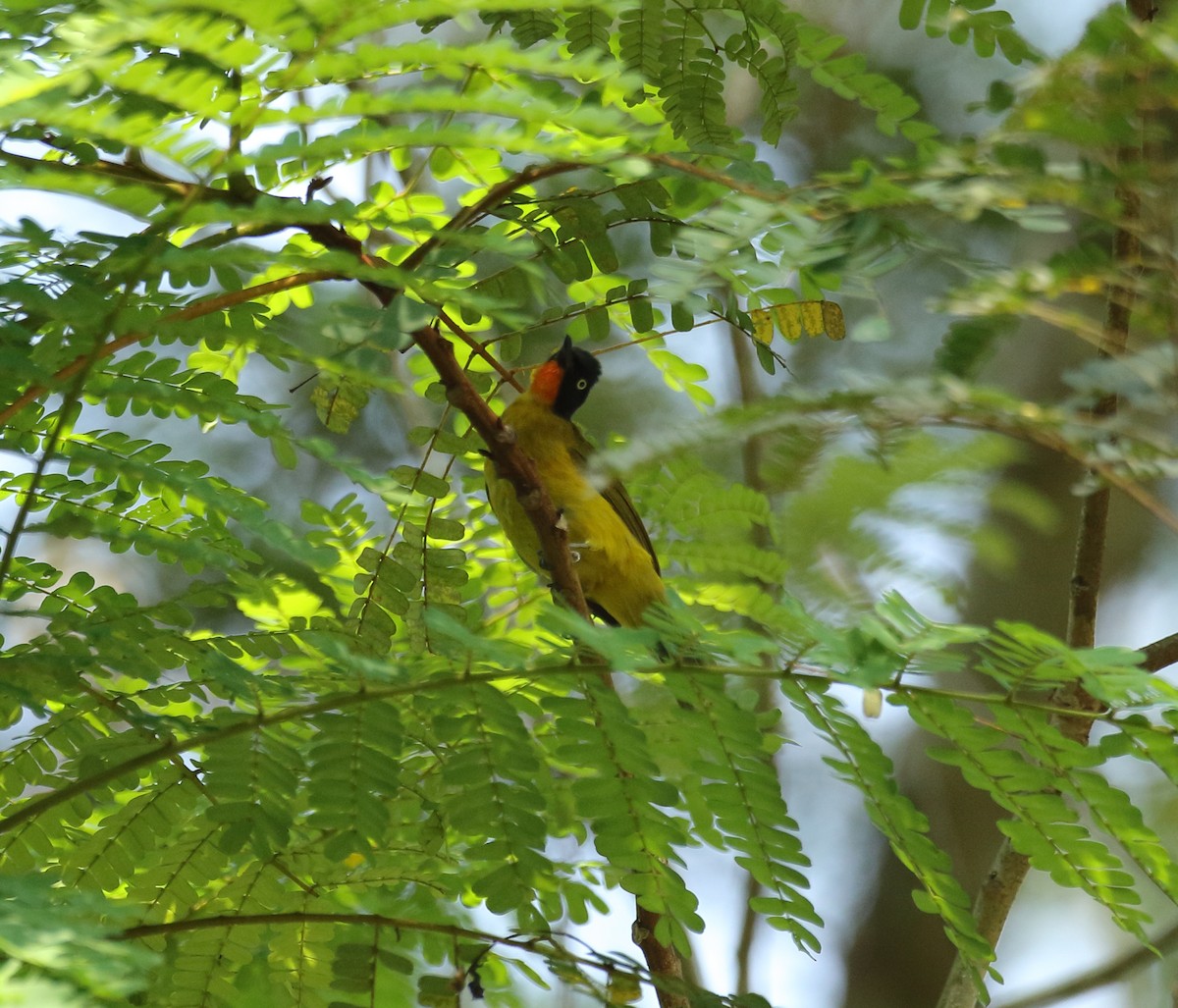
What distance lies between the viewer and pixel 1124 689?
1.75 m

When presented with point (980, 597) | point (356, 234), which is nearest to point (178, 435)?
point (980, 597)

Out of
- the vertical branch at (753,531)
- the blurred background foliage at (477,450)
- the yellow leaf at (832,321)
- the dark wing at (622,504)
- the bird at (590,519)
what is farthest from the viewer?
the bird at (590,519)

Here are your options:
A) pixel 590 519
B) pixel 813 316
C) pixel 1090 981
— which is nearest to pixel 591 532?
pixel 590 519

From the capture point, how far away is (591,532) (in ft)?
13.9

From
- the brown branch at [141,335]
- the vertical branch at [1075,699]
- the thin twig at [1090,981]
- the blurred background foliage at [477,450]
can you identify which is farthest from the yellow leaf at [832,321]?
the thin twig at [1090,981]

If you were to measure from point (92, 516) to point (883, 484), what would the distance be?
137 centimetres

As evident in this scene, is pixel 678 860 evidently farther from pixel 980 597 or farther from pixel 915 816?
pixel 980 597

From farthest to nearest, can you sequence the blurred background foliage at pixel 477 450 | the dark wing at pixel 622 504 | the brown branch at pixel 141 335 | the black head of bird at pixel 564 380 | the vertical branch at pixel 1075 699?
the black head of bird at pixel 564 380 < the dark wing at pixel 622 504 < the vertical branch at pixel 1075 699 < the brown branch at pixel 141 335 < the blurred background foliage at pixel 477 450

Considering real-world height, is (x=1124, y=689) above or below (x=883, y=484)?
below

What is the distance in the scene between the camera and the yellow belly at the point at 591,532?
A: 4.21 m

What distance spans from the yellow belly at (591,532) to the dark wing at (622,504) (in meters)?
0.01

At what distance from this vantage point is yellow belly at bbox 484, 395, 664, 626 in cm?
421

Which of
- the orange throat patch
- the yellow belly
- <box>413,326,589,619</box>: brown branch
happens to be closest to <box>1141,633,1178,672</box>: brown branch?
<box>413,326,589,619</box>: brown branch

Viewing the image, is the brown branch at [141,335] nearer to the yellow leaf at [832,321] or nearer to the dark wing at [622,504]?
the yellow leaf at [832,321]
